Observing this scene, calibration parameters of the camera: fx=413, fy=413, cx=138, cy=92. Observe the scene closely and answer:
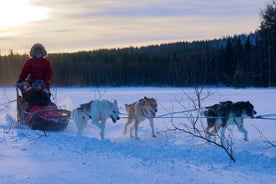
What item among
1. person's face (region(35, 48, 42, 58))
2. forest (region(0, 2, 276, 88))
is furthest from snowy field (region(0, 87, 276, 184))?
forest (region(0, 2, 276, 88))

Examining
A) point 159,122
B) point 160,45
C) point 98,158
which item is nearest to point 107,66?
point 160,45

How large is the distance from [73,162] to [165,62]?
212ft

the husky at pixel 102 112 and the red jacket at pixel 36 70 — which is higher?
the red jacket at pixel 36 70

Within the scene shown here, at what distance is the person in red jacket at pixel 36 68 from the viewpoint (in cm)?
902

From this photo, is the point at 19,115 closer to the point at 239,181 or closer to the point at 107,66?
the point at 239,181

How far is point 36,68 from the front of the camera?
9016 millimetres

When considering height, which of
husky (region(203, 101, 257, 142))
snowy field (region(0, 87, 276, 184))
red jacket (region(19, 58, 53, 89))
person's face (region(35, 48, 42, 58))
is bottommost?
snowy field (region(0, 87, 276, 184))

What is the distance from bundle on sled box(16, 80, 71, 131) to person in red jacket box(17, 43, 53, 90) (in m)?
0.21

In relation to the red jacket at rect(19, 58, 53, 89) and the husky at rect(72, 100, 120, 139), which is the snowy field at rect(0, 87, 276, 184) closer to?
the husky at rect(72, 100, 120, 139)

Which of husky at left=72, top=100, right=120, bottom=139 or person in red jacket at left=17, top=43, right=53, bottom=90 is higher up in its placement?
person in red jacket at left=17, top=43, right=53, bottom=90

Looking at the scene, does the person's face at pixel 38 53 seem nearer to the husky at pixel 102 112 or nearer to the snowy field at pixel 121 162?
the husky at pixel 102 112

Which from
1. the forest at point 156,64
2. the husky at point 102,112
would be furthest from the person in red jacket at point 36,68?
the forest at point 156,64

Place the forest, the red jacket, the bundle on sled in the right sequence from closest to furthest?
the bundle on sled → the red jacket → the forest

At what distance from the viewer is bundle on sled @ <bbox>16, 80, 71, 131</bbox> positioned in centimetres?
844
